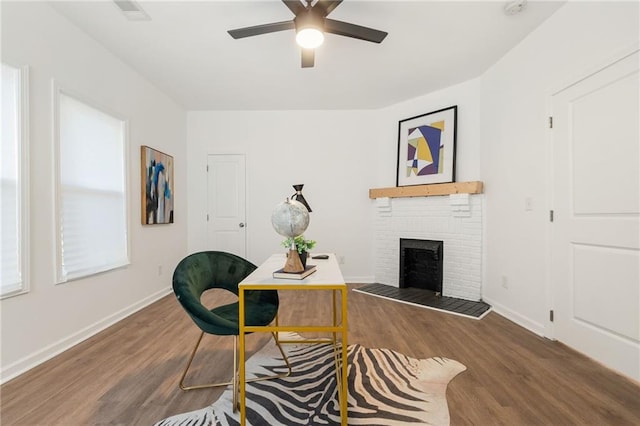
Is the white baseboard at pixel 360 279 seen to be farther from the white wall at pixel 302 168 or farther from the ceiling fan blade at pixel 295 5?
the ceiling fan blade at pixel 295 5

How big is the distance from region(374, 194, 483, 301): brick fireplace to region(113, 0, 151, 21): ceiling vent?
3348 millimetres

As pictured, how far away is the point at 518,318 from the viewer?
2848mm

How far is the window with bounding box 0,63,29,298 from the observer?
193 cm

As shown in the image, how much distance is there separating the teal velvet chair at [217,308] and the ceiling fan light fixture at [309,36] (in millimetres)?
1670

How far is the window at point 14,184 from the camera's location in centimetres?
193

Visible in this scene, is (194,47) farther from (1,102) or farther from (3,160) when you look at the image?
(3,160)

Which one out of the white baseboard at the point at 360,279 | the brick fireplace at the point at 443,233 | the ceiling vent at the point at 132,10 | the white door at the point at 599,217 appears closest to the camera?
the white door at the point at 599,217

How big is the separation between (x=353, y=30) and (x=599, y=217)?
219 cm

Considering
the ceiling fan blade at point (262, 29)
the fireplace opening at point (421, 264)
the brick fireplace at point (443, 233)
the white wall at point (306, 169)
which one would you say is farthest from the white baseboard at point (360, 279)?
the ceiling fan blade at point (262, 29)

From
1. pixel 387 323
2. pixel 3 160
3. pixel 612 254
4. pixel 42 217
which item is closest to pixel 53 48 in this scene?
pixel 3 160

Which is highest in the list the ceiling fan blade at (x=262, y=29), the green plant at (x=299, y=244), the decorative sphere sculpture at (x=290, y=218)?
the ceiling fan blade at (x=262, y=29)

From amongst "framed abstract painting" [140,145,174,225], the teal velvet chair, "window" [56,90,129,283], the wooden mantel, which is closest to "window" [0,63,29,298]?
"window" [56,90,129,283]

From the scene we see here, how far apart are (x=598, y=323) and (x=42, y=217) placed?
13.3ft

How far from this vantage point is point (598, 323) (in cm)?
208
